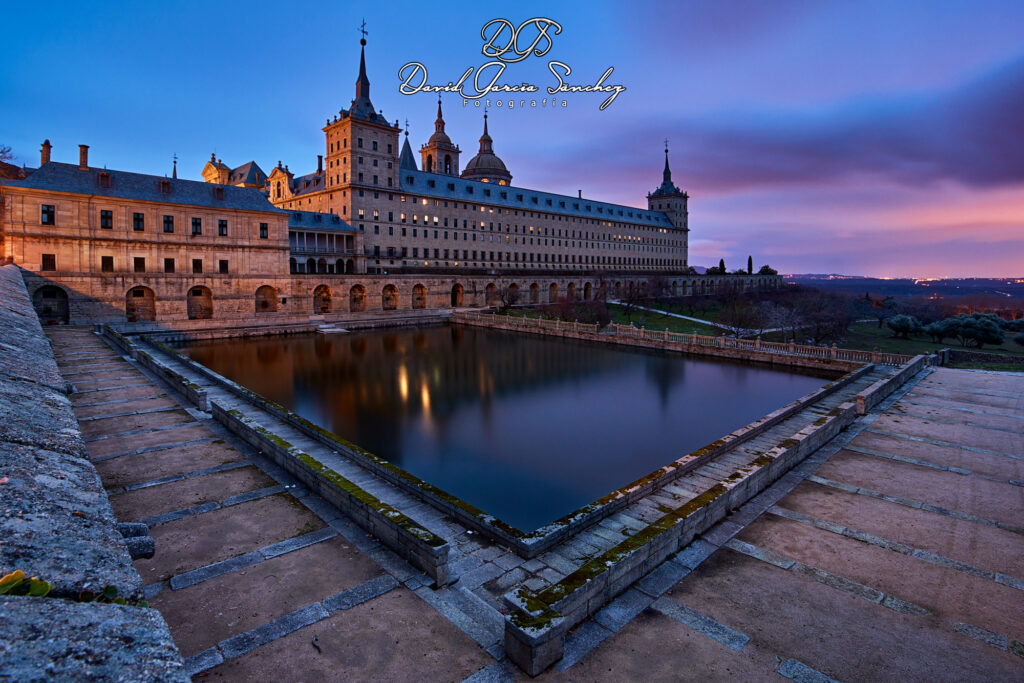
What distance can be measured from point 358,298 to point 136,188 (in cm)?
2324

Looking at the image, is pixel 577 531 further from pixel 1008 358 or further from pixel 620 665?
pixel 1008 358

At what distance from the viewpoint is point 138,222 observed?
4394cm

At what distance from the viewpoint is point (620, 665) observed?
6555mm

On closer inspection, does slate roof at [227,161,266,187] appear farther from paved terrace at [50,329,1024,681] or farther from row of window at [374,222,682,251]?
paved terrace at [50,329,1024,681]

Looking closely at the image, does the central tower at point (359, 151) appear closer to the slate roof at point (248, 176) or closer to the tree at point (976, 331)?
the slate roof at point (248, 176)

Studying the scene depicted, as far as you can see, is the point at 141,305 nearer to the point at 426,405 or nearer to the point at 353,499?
the point at 426,405

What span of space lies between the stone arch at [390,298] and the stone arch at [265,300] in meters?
12.6

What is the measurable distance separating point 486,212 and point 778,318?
46.0 m

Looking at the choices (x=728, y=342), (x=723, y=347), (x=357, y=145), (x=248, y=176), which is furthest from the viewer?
(x=248, y=176)

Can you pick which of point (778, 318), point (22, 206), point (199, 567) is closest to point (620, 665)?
point (199, 567)

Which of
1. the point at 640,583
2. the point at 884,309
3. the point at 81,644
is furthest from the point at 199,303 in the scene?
the point at 884,309

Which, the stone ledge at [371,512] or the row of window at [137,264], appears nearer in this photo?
the stone ledge at [371,512]

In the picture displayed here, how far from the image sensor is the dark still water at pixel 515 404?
16.6 meters

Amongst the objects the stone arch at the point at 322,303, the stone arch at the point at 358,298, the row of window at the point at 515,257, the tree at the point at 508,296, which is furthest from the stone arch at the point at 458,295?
the stone arch at the point at 322,303
